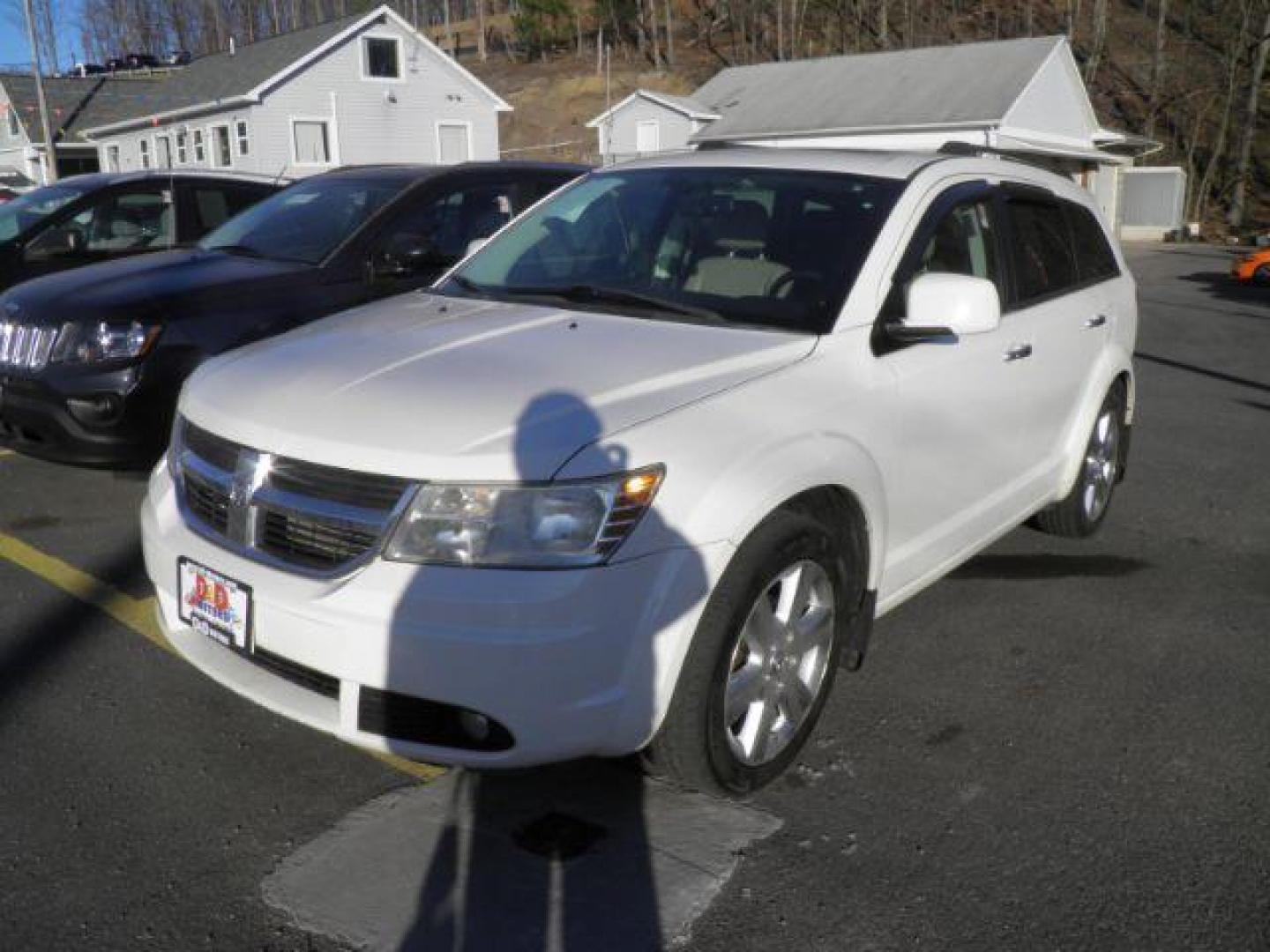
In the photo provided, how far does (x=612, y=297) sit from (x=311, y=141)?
3609 centimetres

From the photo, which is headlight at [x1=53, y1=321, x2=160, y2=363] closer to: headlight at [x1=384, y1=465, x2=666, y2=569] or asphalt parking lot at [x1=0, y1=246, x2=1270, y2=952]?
asphalt parking lot at [x1=0, y1=246, x2=1270, y2=952]

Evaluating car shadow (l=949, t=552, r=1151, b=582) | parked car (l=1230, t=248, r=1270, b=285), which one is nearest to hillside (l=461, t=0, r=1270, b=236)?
parked car (l=1230, t=248, r=1270, b=285)

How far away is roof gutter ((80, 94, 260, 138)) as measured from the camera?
115 ft

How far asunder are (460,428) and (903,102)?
35.9 metres

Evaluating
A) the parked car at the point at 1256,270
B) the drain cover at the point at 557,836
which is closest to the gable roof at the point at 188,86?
the parked car at the point at 1256,270

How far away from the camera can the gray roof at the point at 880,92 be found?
34.1 metres

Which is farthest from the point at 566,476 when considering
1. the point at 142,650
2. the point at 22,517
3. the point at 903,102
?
the point at 903,102

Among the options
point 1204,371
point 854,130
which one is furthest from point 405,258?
point 854,130

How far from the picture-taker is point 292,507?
9.52 ft

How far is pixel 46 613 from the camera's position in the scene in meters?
4.51

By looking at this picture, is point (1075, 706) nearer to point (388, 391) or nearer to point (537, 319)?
point (537, 319)

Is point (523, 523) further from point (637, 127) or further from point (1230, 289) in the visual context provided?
point (637, 127)

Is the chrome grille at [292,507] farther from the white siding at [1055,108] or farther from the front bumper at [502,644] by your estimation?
the white siding at [1055,108]

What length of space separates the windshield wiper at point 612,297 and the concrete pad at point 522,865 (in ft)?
4.63
